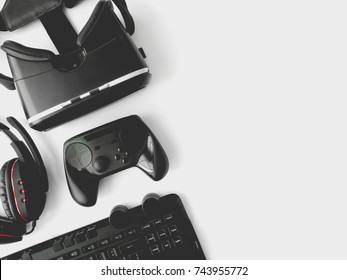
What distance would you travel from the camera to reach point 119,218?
622 mm

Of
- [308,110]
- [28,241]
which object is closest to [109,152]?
[28,241]

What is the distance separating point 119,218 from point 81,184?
92mm

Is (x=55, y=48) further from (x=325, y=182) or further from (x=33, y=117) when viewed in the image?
(x=325, y=182)

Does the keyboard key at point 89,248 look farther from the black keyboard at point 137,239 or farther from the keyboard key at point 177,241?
the keyboard key at point 177,241

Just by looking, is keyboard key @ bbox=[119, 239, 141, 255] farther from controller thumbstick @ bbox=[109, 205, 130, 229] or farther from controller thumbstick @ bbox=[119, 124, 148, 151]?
controller thumbstick @ bbox=[119, 124, 148, 151]

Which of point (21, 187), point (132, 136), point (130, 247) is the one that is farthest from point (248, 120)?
point (21, 187)

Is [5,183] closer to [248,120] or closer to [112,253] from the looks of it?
[112,253]

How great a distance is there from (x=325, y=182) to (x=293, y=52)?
0.23m

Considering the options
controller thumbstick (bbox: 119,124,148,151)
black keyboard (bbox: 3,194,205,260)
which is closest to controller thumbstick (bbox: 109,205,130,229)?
black keyboard (bbox: 3,194,205,260)

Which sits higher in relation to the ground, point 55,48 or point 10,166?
point 55,48

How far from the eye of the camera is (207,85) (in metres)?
0.63

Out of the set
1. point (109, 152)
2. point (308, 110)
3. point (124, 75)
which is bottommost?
point (308, 110)

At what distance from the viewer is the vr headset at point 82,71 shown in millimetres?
595

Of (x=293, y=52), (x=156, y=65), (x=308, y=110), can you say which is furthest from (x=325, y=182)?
(x=156, y=65)
